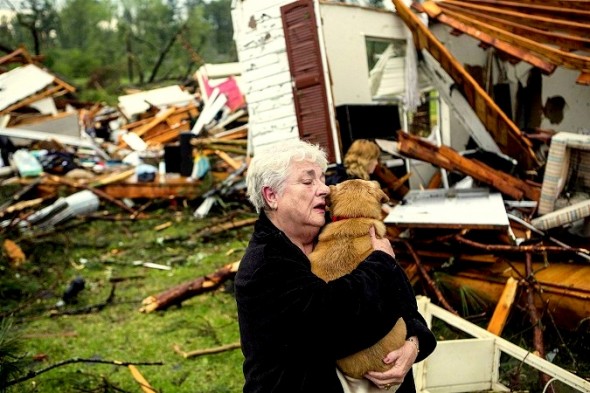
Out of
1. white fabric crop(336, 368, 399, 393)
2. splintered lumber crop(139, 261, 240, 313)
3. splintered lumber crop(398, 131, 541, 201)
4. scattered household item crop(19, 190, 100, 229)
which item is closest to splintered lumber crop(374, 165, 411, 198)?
splintered lumber crop(398, 131, 541, 201)

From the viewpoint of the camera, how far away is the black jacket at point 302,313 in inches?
64.2

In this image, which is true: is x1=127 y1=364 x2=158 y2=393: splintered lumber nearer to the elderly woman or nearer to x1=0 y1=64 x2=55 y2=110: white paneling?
the elderly woman

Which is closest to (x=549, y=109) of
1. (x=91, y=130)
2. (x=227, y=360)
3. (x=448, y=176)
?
(x=448, y=176)

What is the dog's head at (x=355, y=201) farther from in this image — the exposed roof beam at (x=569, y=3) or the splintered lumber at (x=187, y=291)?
the exposed roof beam at (x=569, y=3)

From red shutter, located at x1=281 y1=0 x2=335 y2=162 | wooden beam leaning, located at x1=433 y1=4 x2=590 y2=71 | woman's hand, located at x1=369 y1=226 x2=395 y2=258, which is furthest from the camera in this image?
red shutter, located at x1=281 y1=0 x2=335 y2=162

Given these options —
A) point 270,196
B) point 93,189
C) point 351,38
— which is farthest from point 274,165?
point 93,189

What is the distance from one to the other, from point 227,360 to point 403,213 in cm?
220

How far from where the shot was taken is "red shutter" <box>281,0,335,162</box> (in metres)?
6.81

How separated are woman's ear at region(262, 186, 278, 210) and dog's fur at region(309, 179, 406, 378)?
0.24m

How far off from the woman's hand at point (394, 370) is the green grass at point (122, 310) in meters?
2.27

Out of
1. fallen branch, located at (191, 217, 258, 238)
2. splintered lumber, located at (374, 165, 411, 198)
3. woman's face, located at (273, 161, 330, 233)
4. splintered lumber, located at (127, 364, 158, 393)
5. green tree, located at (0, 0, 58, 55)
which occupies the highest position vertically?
green tree, located at (0, 0, 58, 55)

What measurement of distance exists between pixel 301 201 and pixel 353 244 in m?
0.27

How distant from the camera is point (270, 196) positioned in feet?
6.26

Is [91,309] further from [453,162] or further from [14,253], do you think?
[453,162]
